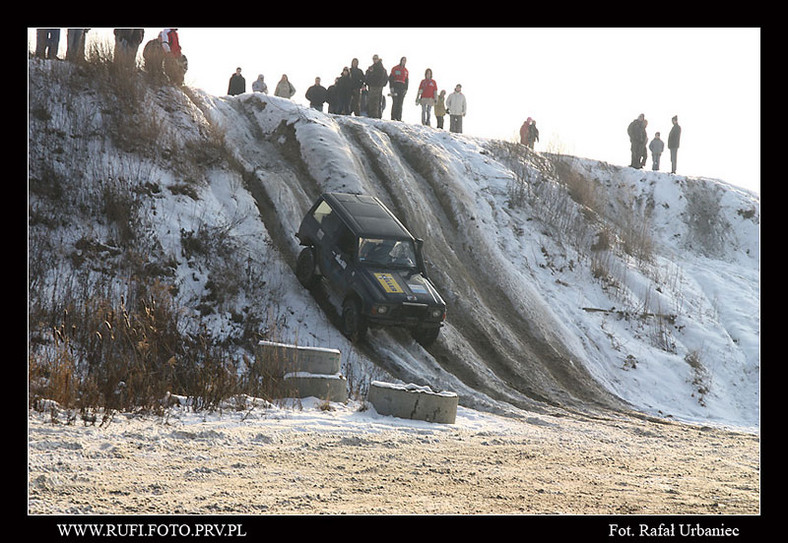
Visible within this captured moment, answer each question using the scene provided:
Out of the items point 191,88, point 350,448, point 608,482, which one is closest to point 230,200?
point 191,88

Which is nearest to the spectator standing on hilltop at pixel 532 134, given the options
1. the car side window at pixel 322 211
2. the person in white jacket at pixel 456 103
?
the person in white jacket at pixel 456 103

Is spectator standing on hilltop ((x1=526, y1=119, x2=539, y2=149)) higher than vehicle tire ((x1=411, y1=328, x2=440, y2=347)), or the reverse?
spectator standing on hilltop ((x1=526, y1=119, x2=539, y2=149))

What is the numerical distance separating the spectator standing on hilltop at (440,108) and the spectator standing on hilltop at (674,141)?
8.90m

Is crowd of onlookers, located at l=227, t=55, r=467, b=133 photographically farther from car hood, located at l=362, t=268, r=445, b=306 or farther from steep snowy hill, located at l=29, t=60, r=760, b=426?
car hood, located at l=362, t=268, r=445, b=306

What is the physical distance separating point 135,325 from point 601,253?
1481 centimetres

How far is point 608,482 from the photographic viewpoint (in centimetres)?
827

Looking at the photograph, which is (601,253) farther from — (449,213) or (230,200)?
(230,200)

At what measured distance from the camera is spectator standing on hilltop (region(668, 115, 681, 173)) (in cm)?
2970

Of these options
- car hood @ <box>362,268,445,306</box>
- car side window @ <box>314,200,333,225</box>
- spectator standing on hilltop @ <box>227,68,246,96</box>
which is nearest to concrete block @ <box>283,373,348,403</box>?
car hood @ <box>362,268,445,306</box>

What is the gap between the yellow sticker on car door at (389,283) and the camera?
571 inches

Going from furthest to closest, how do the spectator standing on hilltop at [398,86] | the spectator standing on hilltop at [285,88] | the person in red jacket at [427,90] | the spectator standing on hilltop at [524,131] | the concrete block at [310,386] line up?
the spectator standing on hilltop at [524,131]
the person in red jacket at [427,90]
the spectator standing on hilltop at [285,88]
the spectator standing on hilltop at [398,86]
the concrete block at [310,386]

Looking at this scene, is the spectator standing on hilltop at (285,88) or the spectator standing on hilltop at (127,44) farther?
the spectator standing on hilltop at (285,88)

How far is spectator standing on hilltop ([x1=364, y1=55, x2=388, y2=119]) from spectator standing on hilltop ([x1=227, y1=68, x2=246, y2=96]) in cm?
411

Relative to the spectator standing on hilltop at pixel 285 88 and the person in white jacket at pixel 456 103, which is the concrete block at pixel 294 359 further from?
the person in white jacket at pixel 456 103
